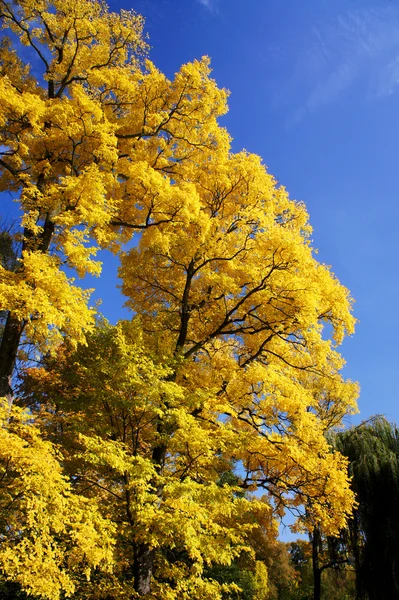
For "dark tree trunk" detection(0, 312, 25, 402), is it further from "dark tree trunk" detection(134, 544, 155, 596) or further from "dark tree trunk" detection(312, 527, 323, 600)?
"dark tree trunk" detection(312, 527, 323, 600)

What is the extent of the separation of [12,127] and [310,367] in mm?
8434

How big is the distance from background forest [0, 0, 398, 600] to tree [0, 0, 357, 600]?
49mm

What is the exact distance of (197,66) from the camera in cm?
967

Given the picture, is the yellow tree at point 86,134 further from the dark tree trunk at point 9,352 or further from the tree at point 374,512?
the tree at point 374,512

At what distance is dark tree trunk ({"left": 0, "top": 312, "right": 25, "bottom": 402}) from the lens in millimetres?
7605

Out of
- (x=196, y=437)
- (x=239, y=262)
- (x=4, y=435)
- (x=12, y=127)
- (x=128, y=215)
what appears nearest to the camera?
(x=4, y=435)

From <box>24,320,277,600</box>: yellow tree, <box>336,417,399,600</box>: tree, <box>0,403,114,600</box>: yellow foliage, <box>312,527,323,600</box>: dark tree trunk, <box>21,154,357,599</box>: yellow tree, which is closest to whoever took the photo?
<box>0,403,114,600</box>: yellow foliage

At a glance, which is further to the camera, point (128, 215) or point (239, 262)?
point (128, 215)

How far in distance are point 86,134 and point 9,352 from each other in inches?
182

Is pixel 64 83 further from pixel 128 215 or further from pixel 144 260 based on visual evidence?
pixel 144 260

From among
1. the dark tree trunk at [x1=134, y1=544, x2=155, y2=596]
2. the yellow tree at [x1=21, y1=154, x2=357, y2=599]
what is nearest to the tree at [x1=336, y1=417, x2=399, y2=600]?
the yellow tree at [x1=21, y1=154, x2=357, y2=599]

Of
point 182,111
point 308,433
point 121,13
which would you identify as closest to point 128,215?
point 182,111

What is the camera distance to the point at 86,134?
8266mm

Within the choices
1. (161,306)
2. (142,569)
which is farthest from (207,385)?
(142,569)
